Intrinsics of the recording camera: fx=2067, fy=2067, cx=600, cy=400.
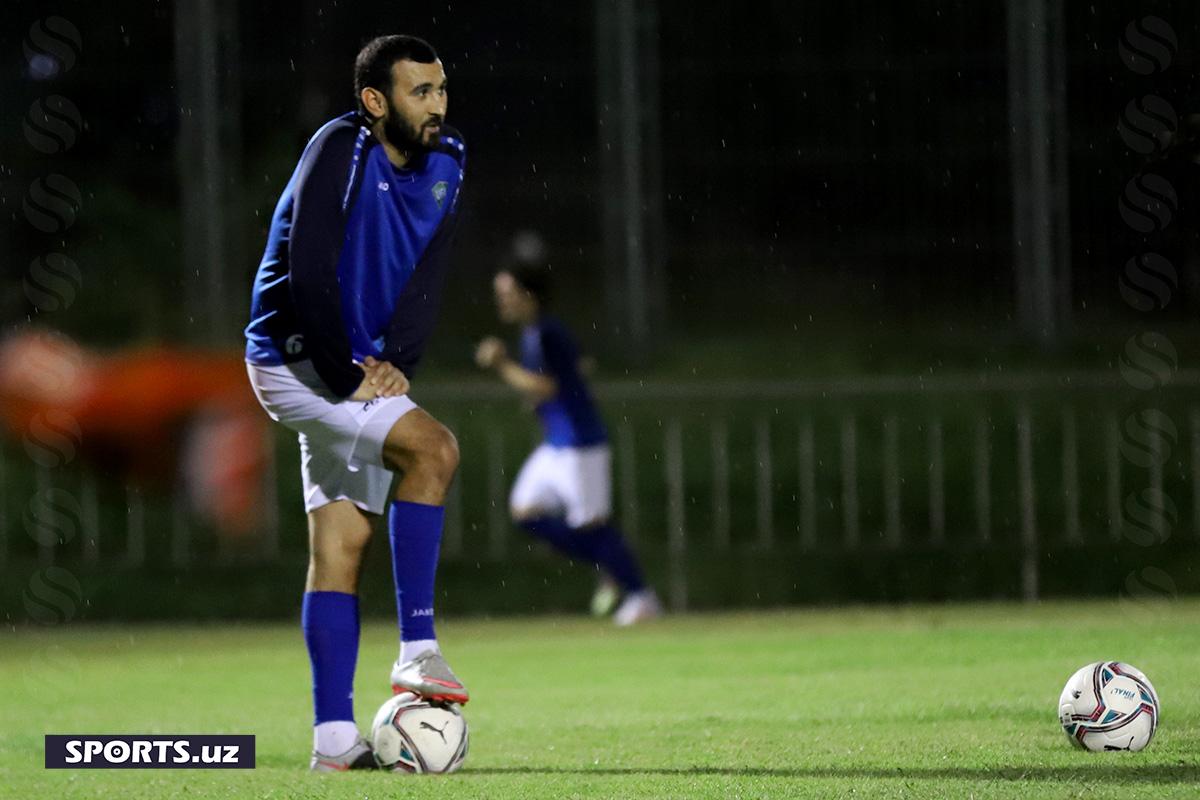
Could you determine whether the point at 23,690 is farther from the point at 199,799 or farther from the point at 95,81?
the point at 95,81

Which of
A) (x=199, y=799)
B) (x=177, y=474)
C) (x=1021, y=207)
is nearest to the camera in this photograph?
(x=199, y=799)

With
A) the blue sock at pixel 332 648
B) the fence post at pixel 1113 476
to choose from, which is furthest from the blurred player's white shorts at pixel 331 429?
the fence post at pixel 1113 476

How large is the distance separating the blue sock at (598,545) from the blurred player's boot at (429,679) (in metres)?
5.14

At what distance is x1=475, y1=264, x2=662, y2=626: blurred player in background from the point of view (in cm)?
1023

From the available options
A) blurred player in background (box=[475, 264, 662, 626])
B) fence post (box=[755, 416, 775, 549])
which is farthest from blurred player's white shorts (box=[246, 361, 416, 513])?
fence post (box=[755, 416, 775, 549])

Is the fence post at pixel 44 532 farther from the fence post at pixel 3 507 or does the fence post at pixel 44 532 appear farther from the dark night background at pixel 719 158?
the dark night background at pixel 719 158

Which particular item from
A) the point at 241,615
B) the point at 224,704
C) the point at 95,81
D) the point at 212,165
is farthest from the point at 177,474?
the point at 224,704

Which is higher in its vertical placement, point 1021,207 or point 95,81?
point 95,81

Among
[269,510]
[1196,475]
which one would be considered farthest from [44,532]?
[1196,475]

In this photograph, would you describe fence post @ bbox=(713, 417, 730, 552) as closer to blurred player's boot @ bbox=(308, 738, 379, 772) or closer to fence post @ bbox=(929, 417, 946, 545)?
fence post @ bbox=(929, 417, 946, 545)

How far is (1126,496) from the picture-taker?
454 inches

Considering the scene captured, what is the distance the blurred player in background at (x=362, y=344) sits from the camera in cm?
504

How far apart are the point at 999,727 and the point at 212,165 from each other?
951 cm

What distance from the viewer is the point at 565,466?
10414mm
